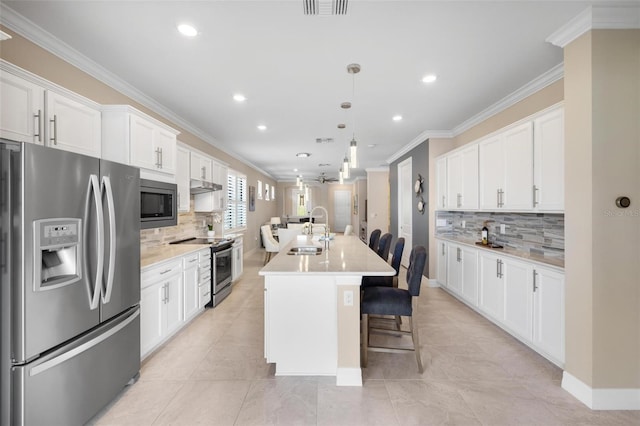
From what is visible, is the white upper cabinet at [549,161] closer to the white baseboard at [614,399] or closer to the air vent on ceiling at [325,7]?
the white baseboard at [614,399]

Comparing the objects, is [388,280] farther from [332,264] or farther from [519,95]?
[519,95]

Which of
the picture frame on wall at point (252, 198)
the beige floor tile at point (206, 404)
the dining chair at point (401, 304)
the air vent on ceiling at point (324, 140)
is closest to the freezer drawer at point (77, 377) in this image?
the beige floor tile at point (206, 404)

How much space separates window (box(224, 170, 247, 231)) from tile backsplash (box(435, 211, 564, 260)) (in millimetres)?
4344

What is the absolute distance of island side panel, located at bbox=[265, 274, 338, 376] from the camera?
7.60 feet

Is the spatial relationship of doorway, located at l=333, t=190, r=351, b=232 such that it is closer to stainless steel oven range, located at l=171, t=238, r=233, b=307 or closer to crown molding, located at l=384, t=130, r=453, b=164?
crown molding, located at l=384, t=130, r=453, b=164

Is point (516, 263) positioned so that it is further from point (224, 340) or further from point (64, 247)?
point (64, 247)

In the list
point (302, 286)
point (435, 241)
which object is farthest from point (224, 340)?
point (435, 241)

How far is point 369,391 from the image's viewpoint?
2.16 meters

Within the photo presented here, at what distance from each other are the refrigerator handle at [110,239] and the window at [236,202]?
3.98 meters

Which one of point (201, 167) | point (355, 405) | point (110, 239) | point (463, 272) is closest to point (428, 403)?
point (355, 405)

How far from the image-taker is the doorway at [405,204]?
6215mm

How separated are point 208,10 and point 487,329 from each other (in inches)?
159

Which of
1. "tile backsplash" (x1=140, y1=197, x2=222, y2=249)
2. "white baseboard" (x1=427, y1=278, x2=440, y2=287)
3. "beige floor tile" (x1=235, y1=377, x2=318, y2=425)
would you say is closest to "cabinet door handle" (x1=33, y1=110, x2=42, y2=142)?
"tile backsplash" (x1=140, y1=197, x2=222, y2=249)

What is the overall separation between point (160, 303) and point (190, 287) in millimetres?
613
